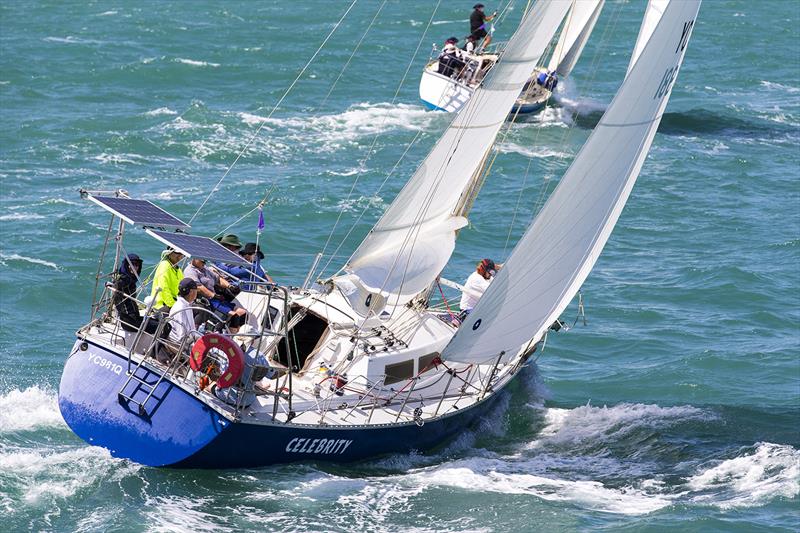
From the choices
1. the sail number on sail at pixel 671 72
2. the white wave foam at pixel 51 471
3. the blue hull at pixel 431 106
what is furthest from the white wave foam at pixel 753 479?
the blue hull at pixel 431 106

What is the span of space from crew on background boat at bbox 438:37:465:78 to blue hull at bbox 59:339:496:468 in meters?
23.8

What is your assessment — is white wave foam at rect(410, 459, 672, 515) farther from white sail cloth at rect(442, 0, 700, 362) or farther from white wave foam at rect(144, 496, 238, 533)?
white wave foam at rect(144, 496, 238, 533)

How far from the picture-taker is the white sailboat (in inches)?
731

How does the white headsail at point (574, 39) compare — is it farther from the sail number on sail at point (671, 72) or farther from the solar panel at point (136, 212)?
the solar panel at point (136, 212)

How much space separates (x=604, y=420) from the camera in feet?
75.4

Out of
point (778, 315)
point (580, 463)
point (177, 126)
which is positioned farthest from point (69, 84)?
point (580, 463)

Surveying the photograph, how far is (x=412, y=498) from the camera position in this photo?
19.0 m

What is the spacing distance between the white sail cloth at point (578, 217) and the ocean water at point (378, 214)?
7.29ft

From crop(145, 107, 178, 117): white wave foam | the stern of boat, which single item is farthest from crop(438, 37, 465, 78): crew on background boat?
the stern of boat

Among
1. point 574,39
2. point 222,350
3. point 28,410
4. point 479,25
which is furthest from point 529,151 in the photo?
point 222,350

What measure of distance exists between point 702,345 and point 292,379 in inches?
401

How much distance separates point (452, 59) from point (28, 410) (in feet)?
76.6

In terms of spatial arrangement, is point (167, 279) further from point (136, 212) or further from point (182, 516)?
point (182, 516)

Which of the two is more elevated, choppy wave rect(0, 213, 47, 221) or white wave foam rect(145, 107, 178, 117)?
white wave foam rect(145, 107, 178, 117)
